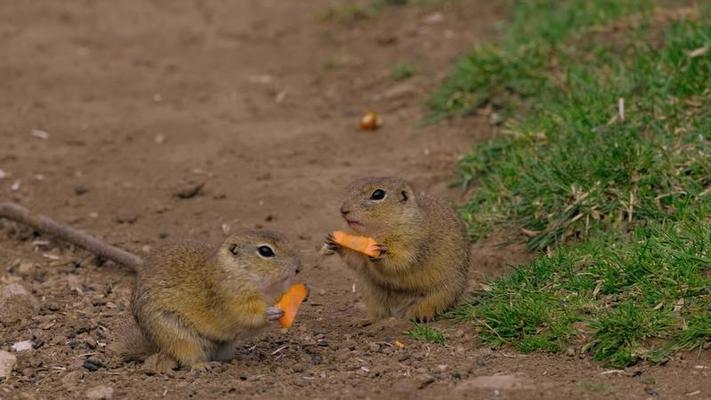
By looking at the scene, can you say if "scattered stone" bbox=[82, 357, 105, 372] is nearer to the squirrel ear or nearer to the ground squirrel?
the ground squirrel

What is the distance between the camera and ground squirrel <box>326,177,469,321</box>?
589 centimetres

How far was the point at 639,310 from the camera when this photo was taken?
5457mm

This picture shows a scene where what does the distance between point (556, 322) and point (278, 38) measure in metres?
6.45

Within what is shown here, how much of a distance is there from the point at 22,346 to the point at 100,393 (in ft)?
2.81

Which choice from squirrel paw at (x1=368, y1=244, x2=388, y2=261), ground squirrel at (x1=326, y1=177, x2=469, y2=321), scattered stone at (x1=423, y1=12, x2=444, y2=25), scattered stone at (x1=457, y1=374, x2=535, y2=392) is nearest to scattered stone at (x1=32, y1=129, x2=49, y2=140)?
scattered stone at (x1=423, y1=12, x2=444, y2=25)

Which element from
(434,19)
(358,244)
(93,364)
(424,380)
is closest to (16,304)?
(93,364)

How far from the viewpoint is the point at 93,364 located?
5.50 meters

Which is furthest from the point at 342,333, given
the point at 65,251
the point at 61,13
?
the point at 61,13

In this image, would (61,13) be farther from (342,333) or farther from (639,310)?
(639,310)

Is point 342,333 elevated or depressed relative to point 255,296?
depressed

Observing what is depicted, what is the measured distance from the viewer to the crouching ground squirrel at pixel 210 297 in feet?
17.6

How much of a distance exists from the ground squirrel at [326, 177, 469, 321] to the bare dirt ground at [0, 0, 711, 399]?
0.18 m

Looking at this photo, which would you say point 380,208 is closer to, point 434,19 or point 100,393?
point 100,393

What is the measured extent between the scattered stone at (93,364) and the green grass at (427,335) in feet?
4.66
